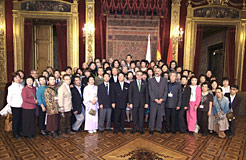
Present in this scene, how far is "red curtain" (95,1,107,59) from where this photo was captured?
6691mm

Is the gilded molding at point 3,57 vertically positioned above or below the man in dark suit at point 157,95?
above

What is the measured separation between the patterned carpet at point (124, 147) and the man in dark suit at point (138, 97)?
1.39 feet

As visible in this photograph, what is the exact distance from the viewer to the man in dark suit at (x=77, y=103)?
3.96 meters

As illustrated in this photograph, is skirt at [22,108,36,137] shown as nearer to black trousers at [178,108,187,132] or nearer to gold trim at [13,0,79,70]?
gold trim at [13,0,79,70]

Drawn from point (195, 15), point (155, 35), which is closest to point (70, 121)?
point (155, 35)

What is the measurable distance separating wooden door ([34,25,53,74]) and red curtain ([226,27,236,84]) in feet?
25.4

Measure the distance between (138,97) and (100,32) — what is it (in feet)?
12.5

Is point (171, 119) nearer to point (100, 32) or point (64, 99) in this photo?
point (64, 99)

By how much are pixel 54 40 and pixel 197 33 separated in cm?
663

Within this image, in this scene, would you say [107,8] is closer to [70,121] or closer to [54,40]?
[54,40]

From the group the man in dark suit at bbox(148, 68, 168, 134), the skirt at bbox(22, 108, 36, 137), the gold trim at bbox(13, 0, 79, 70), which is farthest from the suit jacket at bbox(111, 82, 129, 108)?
the gold trim at bbox(13, 0, 79, 70)

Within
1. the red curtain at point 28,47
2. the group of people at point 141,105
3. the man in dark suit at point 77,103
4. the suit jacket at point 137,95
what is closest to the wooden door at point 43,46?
the red curtain at point 28,47

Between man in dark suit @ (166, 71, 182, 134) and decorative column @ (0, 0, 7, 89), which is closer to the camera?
man in dark suit @ (166, 71, 182, 134)

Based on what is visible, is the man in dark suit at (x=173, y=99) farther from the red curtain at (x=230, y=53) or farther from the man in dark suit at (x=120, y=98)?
the red curtain at (x=230, y=53)
